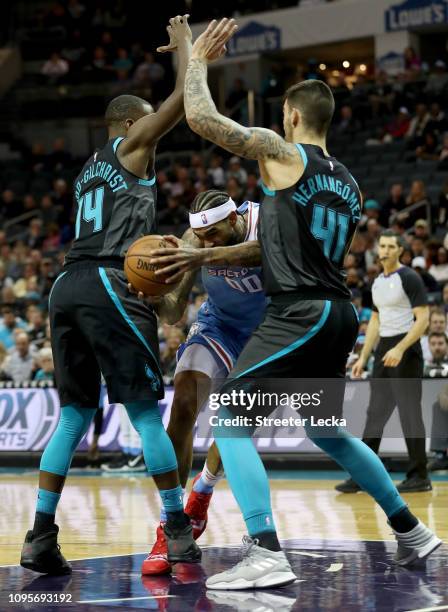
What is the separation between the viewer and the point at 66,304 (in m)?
5.61

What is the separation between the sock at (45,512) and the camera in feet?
18.1

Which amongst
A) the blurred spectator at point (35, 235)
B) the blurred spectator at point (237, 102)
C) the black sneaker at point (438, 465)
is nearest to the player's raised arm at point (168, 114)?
the black sneaker at point (438, 465)

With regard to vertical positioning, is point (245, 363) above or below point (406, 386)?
above

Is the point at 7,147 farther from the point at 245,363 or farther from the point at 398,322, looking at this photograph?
the point at 245,363

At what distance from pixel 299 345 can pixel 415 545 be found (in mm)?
1256

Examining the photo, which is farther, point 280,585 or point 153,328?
point 153,328

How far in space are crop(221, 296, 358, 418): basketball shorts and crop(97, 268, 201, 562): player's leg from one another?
0.60m

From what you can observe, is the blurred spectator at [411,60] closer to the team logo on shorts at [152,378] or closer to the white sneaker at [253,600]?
the team logo on shorts at [152,378]

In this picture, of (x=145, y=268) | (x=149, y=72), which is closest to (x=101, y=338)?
(x=145, y=268)

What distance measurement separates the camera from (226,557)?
19.4 feet

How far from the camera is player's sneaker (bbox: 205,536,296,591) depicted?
486cm

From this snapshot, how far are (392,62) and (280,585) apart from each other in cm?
1960

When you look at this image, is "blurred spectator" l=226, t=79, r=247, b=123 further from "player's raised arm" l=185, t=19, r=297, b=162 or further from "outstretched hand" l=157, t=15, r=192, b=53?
"player's raised arm" l=185, t=19, r=297, b=162

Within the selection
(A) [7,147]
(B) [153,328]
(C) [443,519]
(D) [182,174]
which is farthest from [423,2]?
(B) [153,328]
